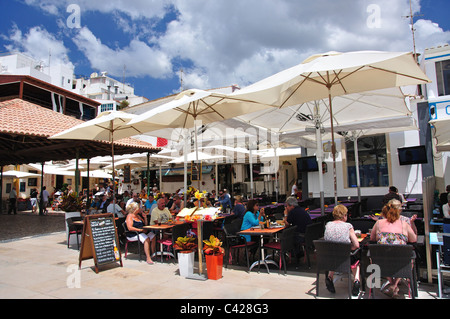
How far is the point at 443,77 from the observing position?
1239 centimetres

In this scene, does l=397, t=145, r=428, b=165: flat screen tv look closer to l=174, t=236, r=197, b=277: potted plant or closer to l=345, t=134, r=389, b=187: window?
l=345, t=134, r=389, b=187: window

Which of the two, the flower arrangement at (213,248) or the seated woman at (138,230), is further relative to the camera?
the seated woman at (138,230)

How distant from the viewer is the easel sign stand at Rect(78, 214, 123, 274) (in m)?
6.04

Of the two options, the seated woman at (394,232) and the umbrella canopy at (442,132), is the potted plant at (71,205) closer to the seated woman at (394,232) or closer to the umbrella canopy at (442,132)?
the seated woman at (394,232)

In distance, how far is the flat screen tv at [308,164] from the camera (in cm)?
1370

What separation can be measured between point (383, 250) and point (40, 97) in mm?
28619

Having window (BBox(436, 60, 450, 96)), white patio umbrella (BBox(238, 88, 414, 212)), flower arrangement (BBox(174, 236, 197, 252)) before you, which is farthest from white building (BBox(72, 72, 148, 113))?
flower arrangement (BBox(174, 236, 197, 252))

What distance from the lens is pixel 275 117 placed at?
366 inches

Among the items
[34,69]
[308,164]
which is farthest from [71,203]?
[34,69]

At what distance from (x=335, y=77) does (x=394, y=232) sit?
9.98 ft

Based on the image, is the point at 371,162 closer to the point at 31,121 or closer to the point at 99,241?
the point at 99,241

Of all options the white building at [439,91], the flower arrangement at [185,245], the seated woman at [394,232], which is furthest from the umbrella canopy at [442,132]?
the flower arrangement at [185,245]

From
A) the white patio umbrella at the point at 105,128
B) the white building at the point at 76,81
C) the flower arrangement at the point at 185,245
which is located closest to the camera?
the flower arrangement at the point at 185,245

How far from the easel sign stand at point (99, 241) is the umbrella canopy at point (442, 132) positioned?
27.9ft
